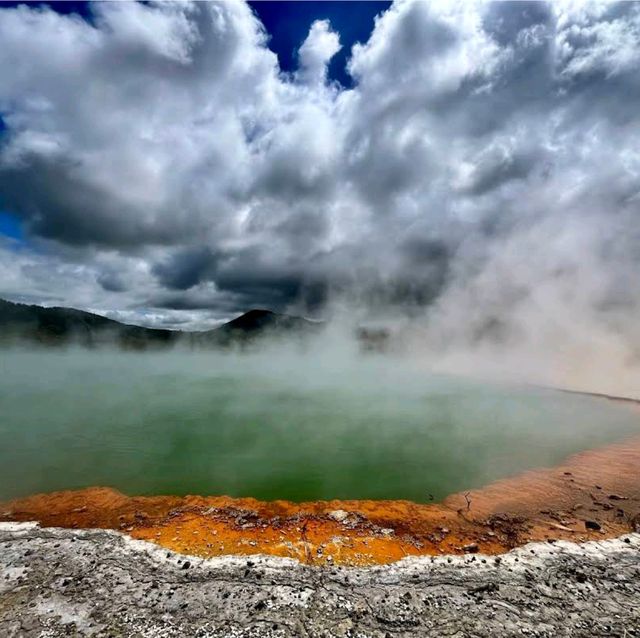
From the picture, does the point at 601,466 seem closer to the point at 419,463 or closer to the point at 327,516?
the point at 419,463

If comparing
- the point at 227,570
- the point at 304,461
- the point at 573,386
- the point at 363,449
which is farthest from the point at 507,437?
the point at 573,386

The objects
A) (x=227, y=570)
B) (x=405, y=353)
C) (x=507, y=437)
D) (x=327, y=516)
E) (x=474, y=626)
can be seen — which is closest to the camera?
(x=474, y=626)

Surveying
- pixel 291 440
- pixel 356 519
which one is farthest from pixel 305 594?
pixel 291 440

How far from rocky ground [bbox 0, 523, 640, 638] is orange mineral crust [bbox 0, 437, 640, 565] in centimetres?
60

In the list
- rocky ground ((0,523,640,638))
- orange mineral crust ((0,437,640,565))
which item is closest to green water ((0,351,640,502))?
orange mineral crust ((0,437,640,565))

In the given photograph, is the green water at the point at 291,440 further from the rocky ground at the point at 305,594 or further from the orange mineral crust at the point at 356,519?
the rocky ground at the point at 305,594

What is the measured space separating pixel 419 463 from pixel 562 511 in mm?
4457

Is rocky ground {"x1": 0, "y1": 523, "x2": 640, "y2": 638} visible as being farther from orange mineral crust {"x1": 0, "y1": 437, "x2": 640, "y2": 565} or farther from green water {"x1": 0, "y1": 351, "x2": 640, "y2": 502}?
green water {"x1": 0, "y1": 351, "x2": 640, "y2": 502}

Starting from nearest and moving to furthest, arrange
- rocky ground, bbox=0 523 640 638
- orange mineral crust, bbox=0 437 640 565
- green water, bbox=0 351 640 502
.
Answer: rocky ground, bbox=0 523 640 638 < orange mineral crust, bbox=0 437 640 565 < green water, bbox=0 351 640 502

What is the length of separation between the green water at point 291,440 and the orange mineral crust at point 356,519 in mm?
847

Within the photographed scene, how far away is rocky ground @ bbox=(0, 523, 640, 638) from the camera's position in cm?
481

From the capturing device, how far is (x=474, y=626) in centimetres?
484

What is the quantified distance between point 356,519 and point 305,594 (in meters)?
3.04

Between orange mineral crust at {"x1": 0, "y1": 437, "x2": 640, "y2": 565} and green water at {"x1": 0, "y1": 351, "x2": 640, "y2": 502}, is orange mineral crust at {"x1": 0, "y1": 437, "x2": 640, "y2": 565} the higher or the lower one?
the lower one
